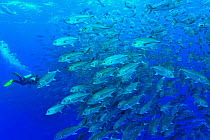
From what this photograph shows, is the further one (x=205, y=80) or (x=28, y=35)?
(x=28, y=35)

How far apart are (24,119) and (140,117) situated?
87.8ft

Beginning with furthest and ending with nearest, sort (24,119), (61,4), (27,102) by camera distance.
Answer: (24,119) < (27,102) < (61,4)

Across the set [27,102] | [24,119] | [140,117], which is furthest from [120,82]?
[24,119]

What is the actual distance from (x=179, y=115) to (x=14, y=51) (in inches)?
1319

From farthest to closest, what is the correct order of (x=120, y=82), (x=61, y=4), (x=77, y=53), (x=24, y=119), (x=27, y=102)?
(x=24, y=119), (x=27, y=102), (x=61, y=4), (x=120, y=82), (x=77, y=53)

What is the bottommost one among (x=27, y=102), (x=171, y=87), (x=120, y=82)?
(x=171, y=87)

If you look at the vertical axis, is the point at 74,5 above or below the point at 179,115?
above

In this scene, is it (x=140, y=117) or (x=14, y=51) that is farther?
(x=14, y=51)

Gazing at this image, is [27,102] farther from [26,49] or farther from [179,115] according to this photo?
[179,115]

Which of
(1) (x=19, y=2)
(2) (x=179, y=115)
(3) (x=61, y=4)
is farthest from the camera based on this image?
(3) (x=61, y=4)

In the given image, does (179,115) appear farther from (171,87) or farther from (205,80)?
(205,80)

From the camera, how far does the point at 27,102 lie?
27.0m

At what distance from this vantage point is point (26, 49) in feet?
121

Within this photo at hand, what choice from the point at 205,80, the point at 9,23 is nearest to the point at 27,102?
the point at 9,23
